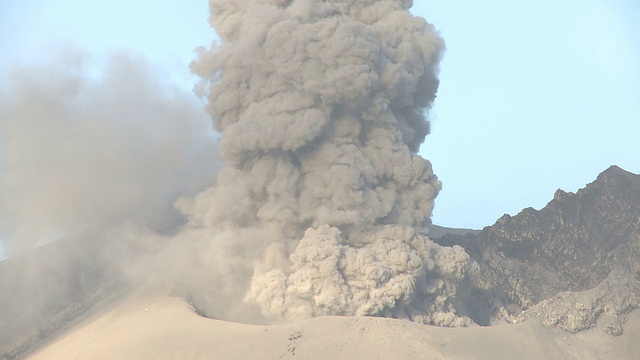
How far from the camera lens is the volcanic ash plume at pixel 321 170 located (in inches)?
1745

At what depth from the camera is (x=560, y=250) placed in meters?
57.4

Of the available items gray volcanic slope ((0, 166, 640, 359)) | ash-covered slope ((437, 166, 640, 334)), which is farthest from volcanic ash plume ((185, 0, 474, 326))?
ash-covered slope ((437, 166, 640, 334))

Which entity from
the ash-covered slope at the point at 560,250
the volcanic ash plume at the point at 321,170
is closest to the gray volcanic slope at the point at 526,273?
the ash-covered slope at the point at 560,250

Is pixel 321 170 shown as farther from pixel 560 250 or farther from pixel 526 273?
pixel 560 250

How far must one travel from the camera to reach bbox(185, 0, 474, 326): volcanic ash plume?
44.3 metres

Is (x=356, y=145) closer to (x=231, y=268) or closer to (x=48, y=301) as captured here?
(x=231, y=268)

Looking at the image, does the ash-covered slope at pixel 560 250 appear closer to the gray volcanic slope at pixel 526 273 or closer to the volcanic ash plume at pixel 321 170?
the gray volcanic slope at pixel 526 273

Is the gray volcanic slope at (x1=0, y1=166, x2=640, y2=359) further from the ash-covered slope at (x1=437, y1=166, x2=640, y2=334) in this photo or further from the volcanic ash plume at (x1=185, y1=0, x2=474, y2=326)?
the volcanic ash plume at (x1=185, y1=0, x2=474, y2=326)

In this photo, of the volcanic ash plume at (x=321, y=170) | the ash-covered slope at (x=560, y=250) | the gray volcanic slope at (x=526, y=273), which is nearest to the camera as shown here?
the volcanic ash plume at (x=321, y=170)

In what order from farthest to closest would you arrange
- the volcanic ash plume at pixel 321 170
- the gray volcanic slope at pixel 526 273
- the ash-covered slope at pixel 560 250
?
the ash-covered slope at pixel 560 250
the gray volcanic slope at pixel 526 273
the volcanic ash plume at pixel 321 170

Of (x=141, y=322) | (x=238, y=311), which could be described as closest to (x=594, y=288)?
(x=238, y=311)

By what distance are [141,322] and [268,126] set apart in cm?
1071

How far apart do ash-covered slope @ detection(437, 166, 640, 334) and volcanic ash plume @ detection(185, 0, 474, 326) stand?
5848 millimetres

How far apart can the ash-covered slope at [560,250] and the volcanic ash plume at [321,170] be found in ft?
19.2
